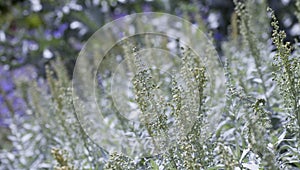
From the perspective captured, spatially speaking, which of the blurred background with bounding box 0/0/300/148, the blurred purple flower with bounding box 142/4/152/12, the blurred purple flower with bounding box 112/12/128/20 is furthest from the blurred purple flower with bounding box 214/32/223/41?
the blurred purple flower with bounding box 112/12/128/20

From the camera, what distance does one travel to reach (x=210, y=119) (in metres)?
2.75

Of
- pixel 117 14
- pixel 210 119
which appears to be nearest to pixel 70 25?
pixel 117 14

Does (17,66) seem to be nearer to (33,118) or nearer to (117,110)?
(33,118)

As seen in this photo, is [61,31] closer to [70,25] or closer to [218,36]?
[70,25]

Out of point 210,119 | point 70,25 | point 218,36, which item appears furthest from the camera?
point 70,25

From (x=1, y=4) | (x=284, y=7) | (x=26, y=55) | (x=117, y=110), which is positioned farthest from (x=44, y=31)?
(x=117, y=110)

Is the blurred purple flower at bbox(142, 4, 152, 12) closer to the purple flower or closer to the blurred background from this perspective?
the blurred background

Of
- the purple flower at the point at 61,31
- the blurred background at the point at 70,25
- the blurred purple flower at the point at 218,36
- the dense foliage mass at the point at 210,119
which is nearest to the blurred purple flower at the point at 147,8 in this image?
the blurred background at the point at 70,25

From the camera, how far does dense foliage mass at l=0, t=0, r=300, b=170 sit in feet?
6.50

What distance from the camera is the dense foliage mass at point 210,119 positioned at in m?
1.98

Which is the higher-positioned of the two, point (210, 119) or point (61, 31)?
point (61, 31)

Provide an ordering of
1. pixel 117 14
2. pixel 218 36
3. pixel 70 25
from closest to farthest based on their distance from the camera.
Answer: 1. pixel 218 36
2. pixel 70 25
3. pixel 117 14

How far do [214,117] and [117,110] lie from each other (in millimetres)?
754

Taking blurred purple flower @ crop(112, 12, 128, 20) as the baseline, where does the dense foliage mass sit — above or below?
below
